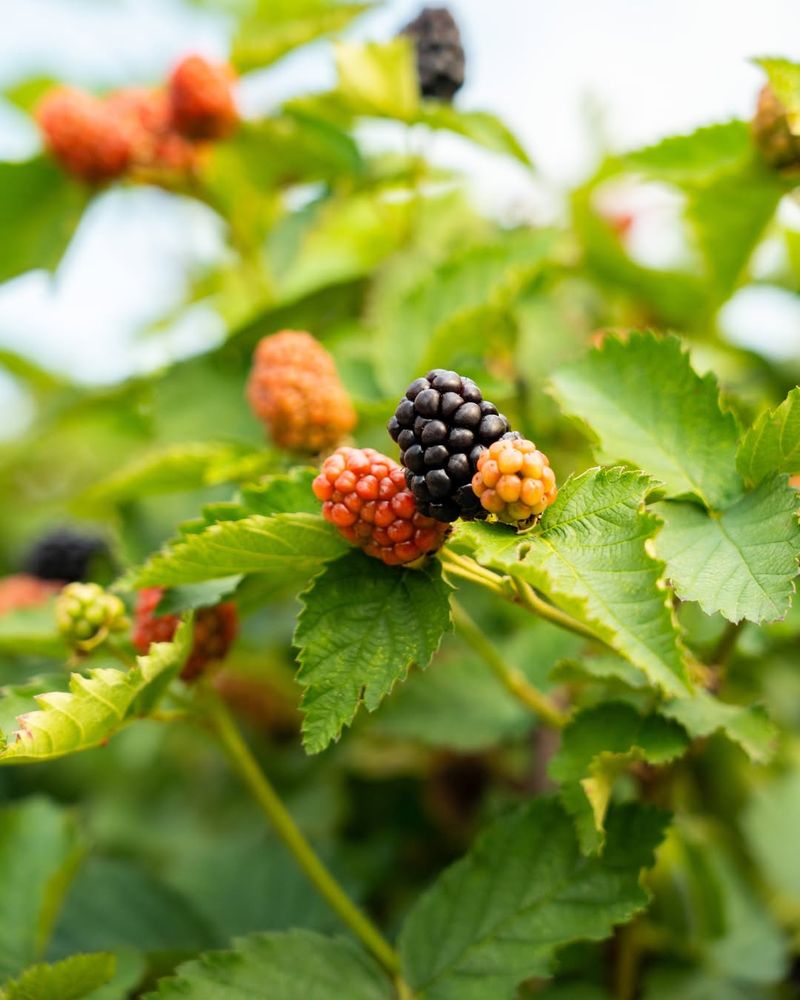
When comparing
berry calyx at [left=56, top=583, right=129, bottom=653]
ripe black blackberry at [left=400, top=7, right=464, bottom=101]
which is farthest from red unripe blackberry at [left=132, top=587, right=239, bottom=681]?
ripe black blackberry at [left=400, top=7, right=464, bottom=101]

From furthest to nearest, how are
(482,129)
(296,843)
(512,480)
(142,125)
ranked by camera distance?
(142,125) → (482,129) → (296,843) → (512,480)

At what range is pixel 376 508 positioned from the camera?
85 centimetres

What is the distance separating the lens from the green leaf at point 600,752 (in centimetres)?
96

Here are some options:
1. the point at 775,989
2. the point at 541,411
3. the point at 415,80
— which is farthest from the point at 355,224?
the point at 775,989

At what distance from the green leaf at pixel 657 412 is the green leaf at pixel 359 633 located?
24 centimetres

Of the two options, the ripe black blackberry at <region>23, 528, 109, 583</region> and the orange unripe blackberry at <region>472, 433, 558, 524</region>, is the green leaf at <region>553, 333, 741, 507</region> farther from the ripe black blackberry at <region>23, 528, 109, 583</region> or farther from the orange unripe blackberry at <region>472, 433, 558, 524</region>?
the ripe black blackberry at <region>23, 528, 109, 583</region>

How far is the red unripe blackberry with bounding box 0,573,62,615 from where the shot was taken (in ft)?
5.03

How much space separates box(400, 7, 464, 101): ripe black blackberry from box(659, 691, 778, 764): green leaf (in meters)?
1.07

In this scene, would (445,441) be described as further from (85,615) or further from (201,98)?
(201,98)

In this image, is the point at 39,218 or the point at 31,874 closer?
the point at 31,874

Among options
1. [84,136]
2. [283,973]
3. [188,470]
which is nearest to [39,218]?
[84,136]

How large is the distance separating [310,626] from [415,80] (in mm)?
1065

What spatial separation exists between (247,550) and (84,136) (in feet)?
3.40

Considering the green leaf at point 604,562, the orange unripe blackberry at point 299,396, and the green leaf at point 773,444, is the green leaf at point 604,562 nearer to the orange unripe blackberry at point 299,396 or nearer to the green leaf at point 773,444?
the green leaf at point 773,444
